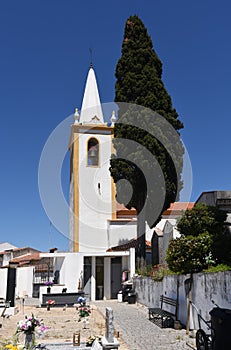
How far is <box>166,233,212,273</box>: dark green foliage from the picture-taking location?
38.4ft

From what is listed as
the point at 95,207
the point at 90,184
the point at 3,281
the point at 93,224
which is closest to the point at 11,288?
the point at 3,281

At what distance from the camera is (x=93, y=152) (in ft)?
101

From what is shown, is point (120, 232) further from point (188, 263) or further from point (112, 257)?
point (188, 263)

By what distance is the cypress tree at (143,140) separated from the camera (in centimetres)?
2017

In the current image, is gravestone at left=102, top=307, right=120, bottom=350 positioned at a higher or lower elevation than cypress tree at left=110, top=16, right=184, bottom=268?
lower

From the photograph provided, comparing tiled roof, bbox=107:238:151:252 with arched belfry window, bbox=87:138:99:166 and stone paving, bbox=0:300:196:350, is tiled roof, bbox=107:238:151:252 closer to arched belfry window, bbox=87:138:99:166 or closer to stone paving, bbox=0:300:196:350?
arched belfry window, bbox=87:138:99:166

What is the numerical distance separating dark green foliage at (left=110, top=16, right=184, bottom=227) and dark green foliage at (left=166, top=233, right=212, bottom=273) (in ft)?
25.7

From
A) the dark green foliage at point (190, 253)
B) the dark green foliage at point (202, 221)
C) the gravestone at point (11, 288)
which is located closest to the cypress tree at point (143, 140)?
the gravestone at point (11, 288)

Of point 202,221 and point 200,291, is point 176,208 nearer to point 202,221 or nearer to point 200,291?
point 202,221

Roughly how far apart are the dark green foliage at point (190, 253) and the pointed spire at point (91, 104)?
2054cm

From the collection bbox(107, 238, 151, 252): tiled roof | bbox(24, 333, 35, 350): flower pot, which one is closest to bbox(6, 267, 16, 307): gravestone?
bbox(107, 238, 151, 252): tiled roof

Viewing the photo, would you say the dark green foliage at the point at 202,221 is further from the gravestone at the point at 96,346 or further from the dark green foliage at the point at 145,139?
the dark green foliage at the point at 145,139

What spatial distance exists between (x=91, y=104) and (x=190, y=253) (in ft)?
74.1

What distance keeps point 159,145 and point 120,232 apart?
10.0 metres
